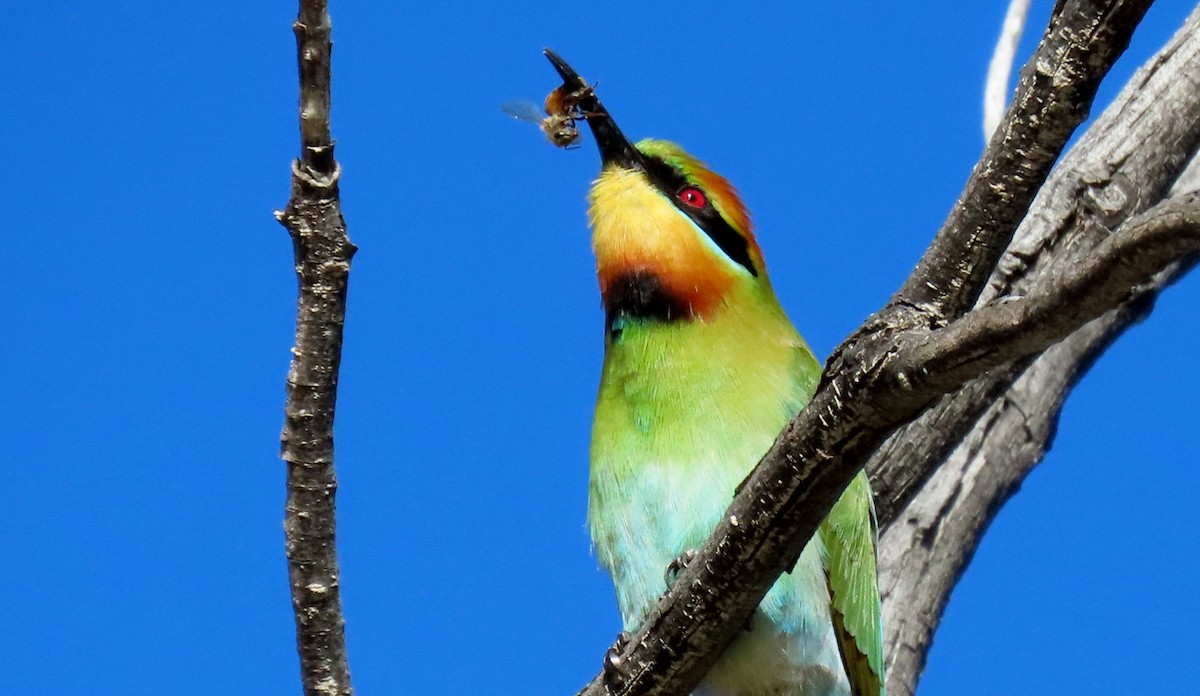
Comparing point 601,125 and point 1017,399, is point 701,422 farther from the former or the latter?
point 1017,399

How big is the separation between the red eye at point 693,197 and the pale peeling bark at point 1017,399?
906mm

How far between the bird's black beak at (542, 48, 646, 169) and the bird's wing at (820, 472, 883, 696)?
1.11 m

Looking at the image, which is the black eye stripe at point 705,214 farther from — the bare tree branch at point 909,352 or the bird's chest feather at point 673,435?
the bare tree branch at point 909,352

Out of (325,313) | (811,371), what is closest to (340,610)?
(325,313)

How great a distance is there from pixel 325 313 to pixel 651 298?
1439 mm

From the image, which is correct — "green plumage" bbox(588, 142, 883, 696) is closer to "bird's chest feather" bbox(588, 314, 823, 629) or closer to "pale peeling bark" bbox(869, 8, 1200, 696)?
"bird's chest feather" bbox(588, 314, 823, 629)

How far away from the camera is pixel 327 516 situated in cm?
261

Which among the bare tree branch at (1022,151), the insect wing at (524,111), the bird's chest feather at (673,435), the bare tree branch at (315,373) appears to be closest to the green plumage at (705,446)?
the bird's chest feather at (673,435)

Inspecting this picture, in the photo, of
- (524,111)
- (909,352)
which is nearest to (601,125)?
(524,111)

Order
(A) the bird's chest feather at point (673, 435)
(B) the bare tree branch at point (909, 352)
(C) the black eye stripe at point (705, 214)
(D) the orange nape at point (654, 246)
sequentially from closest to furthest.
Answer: (B) the bare tree branch at point (909, 352), (A) the bird's chest feather at point (673, 435), (D) the orange nape at point (654, 246), (C) the black eye stripe at point (705, 214)

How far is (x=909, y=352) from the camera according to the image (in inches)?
83.3

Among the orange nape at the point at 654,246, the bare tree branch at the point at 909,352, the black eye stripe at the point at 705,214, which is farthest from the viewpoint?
the black eye stripe at the point at 705,214

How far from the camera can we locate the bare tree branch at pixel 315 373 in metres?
2.23

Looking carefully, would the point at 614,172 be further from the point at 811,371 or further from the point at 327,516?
the point at 327,516
